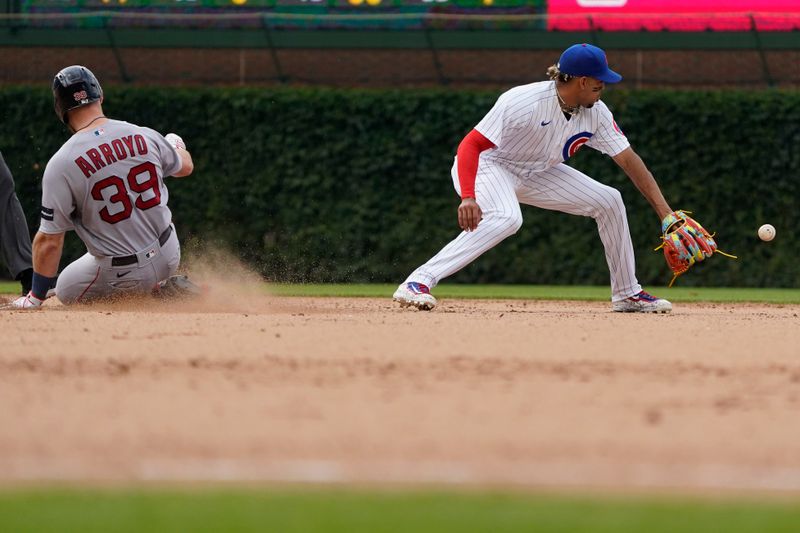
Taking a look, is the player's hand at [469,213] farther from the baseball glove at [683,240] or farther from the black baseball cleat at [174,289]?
the black baseball cleat at [174,289]

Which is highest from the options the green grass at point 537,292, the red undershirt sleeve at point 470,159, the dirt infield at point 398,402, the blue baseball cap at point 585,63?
the blue baseball cap at point 585,63

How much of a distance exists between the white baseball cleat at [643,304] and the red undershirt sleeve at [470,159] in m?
1.44

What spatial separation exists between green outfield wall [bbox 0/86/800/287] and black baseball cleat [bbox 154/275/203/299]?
17.3 ft

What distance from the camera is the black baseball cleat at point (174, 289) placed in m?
8.19

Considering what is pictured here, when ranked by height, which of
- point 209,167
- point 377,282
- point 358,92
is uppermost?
point 358,92

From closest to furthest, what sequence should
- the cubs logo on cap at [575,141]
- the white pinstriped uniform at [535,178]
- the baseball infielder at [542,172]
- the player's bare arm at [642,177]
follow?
1. the baseball infielder at [542,172]
2. the white pinstriped uniform at [535,178]
3. the cubs logo on cap at [575,141]
4. the player's bare arm at [642,177]

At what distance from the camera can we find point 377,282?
536 inches

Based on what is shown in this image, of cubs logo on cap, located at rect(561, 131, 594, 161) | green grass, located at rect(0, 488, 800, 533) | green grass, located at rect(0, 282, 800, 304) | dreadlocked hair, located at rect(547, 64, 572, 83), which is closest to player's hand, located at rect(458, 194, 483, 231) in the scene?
cubs logo on cap, located at rect(561, 131, 594, 161)

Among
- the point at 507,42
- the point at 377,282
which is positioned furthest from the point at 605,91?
the point at 377,282

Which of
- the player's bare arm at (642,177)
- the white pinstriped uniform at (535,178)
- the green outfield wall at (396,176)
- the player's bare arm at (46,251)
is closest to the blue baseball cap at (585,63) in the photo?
the white pinstriped uniform at (535,178)

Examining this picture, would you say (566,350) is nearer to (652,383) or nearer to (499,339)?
(499,339)

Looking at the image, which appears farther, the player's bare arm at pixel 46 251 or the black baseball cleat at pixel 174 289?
the black baseball cleat at pixel 174 289

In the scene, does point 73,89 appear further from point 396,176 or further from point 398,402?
point 396,176

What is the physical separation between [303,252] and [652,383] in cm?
887
